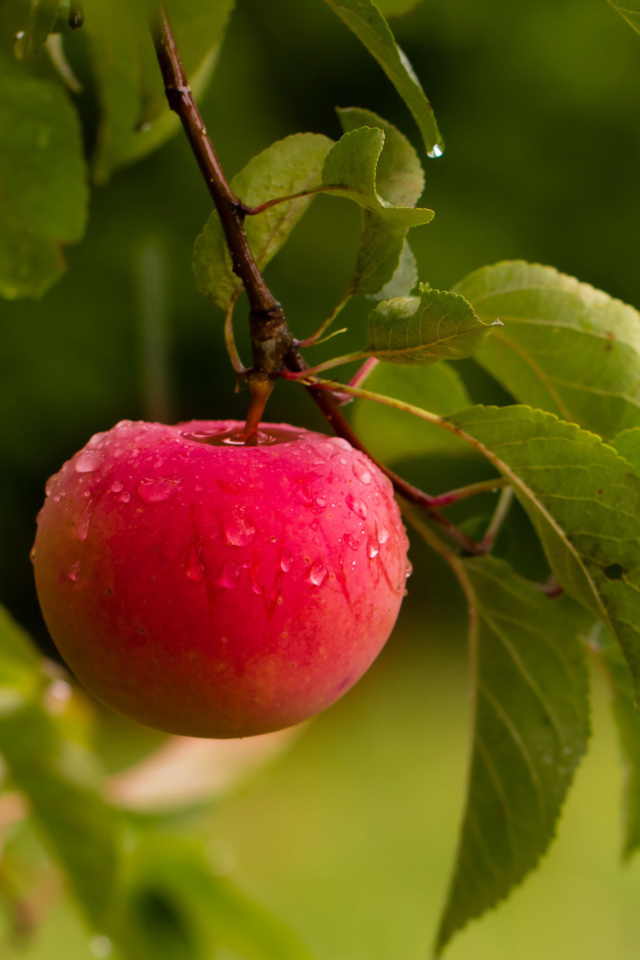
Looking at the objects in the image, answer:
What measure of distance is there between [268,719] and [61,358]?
2.25m

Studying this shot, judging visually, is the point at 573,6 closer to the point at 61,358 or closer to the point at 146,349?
the point at 146,349

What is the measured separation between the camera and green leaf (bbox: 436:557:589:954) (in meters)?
0.45

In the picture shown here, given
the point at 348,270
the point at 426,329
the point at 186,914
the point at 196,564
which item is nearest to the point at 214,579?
the point at 196,564

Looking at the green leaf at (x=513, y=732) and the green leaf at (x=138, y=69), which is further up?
the green leaf at (x=138, y=69)

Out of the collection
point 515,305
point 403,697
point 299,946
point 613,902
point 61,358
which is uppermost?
point 515,305

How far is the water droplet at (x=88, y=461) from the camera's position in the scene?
0.36 meters

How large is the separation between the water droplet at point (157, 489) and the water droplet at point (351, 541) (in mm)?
71

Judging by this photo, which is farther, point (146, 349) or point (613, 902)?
point (146, 349)

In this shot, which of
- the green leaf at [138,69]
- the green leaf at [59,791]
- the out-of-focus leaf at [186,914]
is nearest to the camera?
the green leaf at [138,69]

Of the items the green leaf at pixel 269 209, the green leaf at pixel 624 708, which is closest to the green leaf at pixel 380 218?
the green leaf at pixel 269 209

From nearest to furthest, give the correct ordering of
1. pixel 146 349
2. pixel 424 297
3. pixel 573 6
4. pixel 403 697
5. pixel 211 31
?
pixel 424 297
pixel 211 31
pixel 573 6
pixel 146 349
pixel 403 697

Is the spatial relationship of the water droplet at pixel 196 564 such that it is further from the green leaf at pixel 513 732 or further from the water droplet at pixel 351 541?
the green leaf at pixel 513 732

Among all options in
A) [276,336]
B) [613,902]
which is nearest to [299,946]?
[276,336]

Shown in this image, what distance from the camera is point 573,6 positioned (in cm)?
224
